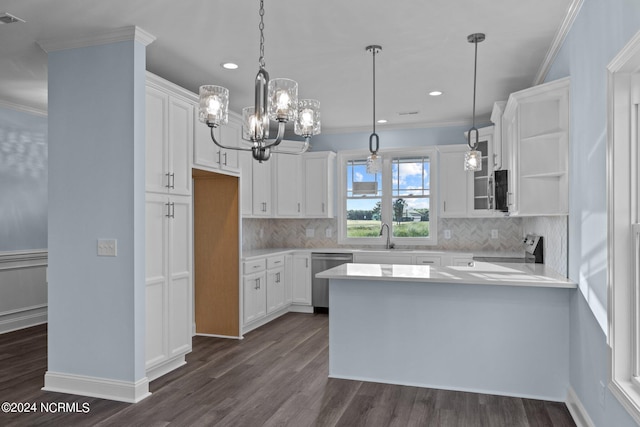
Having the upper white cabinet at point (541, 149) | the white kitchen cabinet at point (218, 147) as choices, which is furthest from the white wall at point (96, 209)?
the upper white cabinet at point (541, 149)

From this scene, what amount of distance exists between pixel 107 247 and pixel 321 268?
333 centimetres

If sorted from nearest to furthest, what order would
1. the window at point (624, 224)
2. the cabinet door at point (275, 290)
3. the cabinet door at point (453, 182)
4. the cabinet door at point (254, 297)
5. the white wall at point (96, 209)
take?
the window at point (624, 224) → the white wall at point (96, 209) → the cabinet door at point (254, 297) → the cabinet door at point (275, 290) → the cabinet door at point (453, 182)

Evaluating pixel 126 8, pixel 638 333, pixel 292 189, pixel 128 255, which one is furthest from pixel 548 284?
pixel 292 189

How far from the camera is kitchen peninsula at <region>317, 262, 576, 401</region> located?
10.6 ft

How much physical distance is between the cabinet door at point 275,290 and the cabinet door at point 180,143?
2.01 metres

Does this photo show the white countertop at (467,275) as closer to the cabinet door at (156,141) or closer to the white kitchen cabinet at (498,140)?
the white kitchen cabinet at (498,140)

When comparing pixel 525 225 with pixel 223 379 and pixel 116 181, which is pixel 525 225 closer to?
pixel 223 379

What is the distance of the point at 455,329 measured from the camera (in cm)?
341

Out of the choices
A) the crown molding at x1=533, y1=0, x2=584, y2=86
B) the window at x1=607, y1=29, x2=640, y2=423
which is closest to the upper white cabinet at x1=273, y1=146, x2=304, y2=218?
the crown molding at x1=533, y1=0, x2=584, y2=86

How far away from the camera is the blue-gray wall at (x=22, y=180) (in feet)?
17.5

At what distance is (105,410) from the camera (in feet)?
10.2

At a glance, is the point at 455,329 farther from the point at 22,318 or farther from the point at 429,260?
the point at 22,318

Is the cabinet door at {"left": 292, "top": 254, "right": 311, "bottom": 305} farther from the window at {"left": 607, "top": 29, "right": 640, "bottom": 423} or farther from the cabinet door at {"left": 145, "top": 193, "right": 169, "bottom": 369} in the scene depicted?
the window at {"left": 607, "top": 29, "right": 640, "bottom": 423}

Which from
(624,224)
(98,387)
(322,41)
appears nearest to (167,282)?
(98,387)
